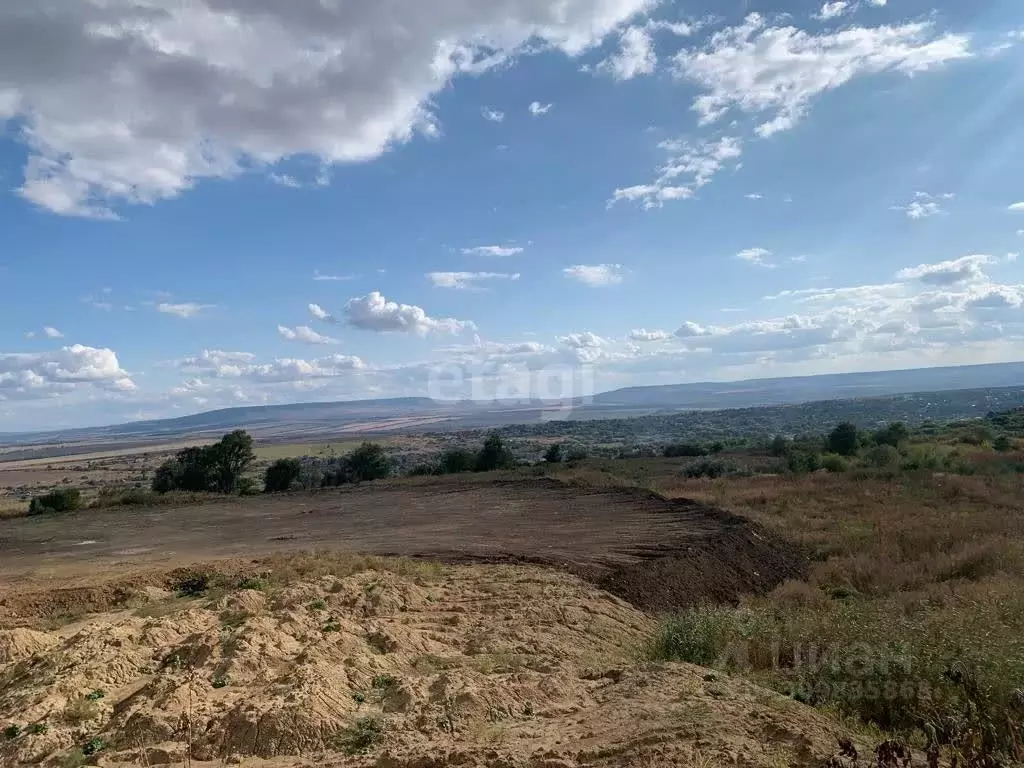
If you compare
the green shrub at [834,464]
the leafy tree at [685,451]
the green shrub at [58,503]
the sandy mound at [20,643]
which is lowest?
the leafy tree at [685,451]

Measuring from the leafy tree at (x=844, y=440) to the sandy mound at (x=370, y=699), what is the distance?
130 ft

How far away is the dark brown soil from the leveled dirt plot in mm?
50

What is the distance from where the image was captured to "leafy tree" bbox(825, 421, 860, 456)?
151 ft

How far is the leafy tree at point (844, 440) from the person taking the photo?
151 feet

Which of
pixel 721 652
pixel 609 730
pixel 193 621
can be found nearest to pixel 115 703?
pixel 193 621

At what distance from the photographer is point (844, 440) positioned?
4681 centimetres

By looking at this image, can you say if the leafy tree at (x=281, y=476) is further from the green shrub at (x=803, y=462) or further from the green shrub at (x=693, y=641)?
the green shrub at (x=693, y=641)

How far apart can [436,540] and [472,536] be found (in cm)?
130

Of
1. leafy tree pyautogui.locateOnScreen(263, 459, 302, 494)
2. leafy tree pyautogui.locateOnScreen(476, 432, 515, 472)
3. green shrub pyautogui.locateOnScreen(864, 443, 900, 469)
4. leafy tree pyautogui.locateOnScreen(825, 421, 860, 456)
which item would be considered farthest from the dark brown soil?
leafy tree pyautogui.locateOnScreen(825, 421, 860, 456)

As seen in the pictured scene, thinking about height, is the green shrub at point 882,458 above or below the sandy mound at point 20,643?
below

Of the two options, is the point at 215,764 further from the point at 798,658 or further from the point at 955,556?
the point at 955,556

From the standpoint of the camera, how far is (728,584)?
17047 mm

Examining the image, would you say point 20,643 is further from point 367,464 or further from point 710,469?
point 367,464

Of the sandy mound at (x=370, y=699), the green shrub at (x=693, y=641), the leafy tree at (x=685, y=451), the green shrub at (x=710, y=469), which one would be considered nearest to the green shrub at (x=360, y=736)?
the sandy mound at (x=370, y=699)
